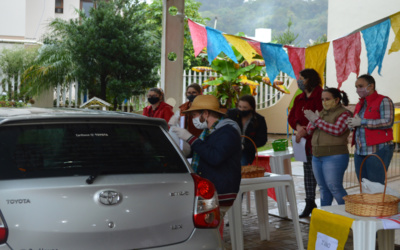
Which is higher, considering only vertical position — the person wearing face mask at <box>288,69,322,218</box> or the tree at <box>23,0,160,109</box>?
the tree at <box>23,0,160,109</box>

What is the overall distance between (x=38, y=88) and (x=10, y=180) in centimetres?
1537

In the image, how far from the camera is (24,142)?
316 centimetres

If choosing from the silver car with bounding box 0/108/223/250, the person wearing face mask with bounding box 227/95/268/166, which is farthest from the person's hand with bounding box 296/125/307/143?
the silver car with bounding box 0/108/223/250

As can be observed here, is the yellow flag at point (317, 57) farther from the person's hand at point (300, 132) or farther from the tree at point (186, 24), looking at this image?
the tree at point (186, 24)

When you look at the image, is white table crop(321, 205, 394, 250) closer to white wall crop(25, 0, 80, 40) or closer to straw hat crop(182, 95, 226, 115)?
straw hat crop(182, 95, 226, 115)

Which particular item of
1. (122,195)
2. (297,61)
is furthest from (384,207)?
(297,61)

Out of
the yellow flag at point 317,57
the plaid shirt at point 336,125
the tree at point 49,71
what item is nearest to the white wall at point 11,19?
the tree at point 49,71

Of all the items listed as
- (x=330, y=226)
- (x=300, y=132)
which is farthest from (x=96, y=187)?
(x=300, y=132)

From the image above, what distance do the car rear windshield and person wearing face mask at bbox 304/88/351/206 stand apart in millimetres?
2978

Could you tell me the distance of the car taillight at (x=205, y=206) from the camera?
3441 millimetres

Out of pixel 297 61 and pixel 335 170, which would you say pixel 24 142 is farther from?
pixel 297 61

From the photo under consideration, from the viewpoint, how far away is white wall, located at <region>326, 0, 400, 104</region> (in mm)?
15680

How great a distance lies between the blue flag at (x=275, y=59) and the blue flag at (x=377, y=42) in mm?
1606

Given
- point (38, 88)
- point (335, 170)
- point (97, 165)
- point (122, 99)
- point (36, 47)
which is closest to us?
point (97, 165)
